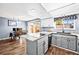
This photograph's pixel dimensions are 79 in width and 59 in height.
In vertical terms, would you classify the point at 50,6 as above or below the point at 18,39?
above

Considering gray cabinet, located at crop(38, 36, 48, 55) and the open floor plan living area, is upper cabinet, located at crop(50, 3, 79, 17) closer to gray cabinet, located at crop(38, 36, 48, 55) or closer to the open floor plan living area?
the open floor plan living area

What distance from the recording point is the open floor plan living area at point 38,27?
1.27 metres

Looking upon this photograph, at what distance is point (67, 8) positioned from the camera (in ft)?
4.26

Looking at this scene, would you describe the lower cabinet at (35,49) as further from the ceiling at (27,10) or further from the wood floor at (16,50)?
the ceiling at (27,10)

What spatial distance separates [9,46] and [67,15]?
1.12m

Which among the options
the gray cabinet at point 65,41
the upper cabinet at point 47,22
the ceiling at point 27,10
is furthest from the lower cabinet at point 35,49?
the ceiling at point 27,10

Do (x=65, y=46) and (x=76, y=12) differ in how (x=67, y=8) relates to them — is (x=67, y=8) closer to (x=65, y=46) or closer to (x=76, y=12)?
(x=76, y=12)

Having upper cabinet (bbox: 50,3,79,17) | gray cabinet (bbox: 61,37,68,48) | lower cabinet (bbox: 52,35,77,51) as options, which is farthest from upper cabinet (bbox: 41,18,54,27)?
gray cabinet (bbox: 61,37,68,48)

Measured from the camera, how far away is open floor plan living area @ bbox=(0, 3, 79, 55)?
1271 mm

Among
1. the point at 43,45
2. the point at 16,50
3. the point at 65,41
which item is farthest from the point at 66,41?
the point at 16,50

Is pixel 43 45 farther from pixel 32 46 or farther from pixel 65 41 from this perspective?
pixel 65 41

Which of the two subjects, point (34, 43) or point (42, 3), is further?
point (34, 43)
